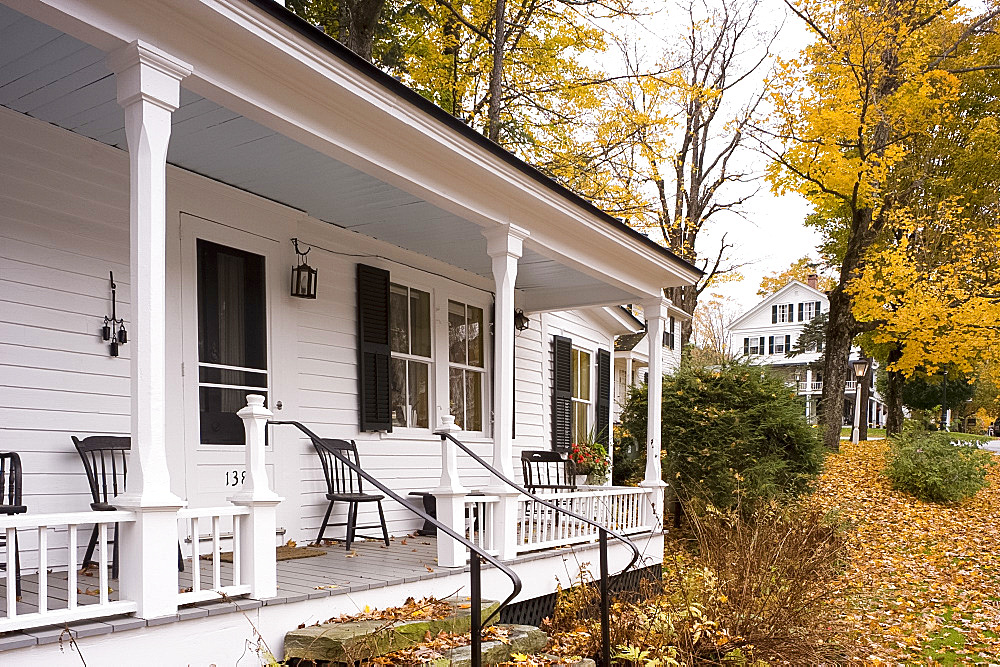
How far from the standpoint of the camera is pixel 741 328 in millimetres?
48969

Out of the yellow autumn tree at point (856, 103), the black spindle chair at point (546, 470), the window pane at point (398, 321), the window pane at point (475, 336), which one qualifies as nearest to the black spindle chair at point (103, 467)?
the window pane at point (398, 321)

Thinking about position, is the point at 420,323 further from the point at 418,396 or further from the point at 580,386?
the point at 580,386

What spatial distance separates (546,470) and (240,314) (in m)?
5.55

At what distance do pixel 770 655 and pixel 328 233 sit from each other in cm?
487

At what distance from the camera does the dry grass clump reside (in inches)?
222

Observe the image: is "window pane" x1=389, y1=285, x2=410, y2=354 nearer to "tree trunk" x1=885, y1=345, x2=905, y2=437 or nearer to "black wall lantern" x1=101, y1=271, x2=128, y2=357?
"black wall lantern" x1=101, y1=271, x2=128, y2=357

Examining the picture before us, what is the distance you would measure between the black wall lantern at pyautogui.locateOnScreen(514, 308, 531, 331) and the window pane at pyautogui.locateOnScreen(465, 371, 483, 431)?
121cm

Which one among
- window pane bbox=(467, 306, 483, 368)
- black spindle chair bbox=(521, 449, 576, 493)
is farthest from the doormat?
window pane bbox=(467, 306, 483, 368)

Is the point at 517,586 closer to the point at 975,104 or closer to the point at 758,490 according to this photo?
the point at 758,490

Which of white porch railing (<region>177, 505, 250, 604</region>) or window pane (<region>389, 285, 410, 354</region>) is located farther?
window pane (<region>389, 285, 410, 354</region>)

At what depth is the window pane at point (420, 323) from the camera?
27.7 ft

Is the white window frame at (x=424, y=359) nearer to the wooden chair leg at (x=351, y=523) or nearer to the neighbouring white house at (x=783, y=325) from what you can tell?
the wooden chair leg at (x=351, y=523)

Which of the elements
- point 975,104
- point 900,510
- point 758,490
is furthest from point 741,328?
point 758,490

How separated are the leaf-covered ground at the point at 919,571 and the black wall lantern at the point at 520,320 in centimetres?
471
